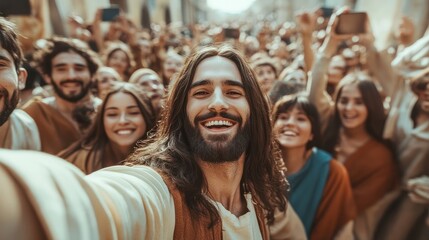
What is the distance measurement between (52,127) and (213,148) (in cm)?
161

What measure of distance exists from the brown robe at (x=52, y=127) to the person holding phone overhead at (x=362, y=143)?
1775 mm

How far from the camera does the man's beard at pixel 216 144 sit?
4.46 feet

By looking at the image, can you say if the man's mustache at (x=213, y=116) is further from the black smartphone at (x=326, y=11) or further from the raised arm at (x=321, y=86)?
the black smartphone at (x=326, y=11)

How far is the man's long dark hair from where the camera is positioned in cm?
136

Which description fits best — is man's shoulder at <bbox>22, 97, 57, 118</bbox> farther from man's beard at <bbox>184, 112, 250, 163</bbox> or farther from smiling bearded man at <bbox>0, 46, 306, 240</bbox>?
man's beard at <bbox>184, 112, 250, 163</bbox>

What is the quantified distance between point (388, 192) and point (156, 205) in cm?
234

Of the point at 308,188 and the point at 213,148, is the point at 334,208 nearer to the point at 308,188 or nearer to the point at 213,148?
the point at 308,188

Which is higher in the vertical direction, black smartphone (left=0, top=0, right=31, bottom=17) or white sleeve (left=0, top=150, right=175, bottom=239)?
black smartphone (left=0, top=0, right=31, bottom=17)

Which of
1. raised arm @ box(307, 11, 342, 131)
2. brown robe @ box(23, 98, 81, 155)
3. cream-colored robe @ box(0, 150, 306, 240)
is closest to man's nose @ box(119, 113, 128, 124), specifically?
brown robe @ box(23, 98, 81, 155)

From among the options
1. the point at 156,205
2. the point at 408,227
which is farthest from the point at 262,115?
the point at 408,227

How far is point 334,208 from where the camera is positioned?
2363mm

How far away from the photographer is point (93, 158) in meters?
2.23

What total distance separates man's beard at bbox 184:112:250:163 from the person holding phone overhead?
160 cm

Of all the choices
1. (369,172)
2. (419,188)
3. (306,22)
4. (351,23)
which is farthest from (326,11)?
(419,188)
